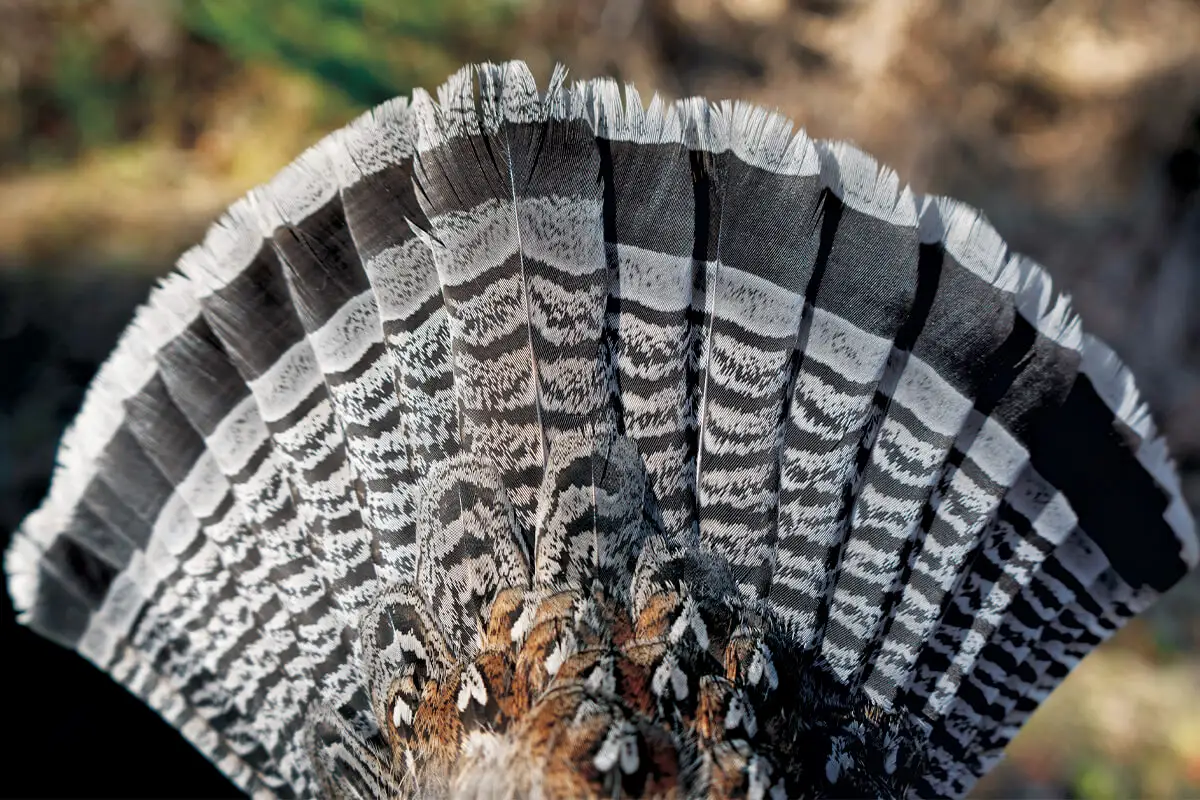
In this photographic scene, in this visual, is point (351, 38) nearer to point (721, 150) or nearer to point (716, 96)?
point (716, 96)

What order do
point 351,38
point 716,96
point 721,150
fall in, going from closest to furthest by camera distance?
point 721,150 < point 351,38 < point 716,96

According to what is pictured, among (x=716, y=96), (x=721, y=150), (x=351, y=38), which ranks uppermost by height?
(x=716, y=96)

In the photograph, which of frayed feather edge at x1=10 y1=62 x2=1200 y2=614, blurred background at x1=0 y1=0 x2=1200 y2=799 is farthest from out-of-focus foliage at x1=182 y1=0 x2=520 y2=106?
frayed feather edge at x1=10 y1=62 x2=1200 y2=614

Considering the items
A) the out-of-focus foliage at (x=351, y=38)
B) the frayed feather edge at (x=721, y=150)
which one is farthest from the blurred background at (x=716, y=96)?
the frayed feather edge at (x=721, y=150)

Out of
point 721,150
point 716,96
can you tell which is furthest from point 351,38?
point 721,150

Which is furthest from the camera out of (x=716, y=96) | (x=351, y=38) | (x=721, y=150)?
(x=716, y=96)

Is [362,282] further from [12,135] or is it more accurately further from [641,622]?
[12,135]

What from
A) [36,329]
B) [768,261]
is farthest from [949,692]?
[36,329]
